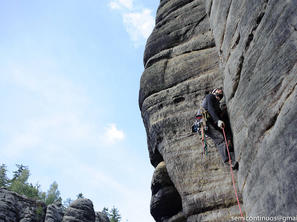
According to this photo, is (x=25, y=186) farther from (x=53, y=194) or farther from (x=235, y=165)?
(x=235, y=165)

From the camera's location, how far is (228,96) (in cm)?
811

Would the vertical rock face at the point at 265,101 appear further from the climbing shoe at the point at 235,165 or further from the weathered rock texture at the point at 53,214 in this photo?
the weathered rock texture at the point at 53,214

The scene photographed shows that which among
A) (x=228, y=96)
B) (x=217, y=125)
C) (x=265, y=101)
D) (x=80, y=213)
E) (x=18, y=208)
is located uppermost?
(x=18, y=208)

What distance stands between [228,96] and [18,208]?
1091 inches

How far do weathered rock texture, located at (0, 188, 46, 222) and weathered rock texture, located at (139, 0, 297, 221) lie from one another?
72.4 ft

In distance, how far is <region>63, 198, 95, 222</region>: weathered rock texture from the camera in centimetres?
2998

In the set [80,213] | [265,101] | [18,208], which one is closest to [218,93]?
[265,101]

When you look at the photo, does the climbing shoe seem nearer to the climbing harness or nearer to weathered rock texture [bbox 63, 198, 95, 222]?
the climbing harness

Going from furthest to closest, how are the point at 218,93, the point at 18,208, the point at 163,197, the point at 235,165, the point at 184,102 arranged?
1. the point at 18,208
2. the point at 184,102
3. the point at 163,197
4. the point at 218,93
5. the point at 235,165

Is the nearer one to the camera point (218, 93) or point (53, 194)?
point (218, 93)

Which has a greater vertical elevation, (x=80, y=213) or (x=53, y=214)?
(x=53, y=214)

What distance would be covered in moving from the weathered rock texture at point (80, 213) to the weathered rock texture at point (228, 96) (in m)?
21.8

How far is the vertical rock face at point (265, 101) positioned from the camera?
15.9 feet

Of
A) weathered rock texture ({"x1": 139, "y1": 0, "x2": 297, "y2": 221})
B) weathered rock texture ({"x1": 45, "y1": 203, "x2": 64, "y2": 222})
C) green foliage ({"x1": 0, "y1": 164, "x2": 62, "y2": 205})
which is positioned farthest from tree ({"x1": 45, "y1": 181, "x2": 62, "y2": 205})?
weathered rock texture ({"x1": 139, "y1": 0, "x2": 297, "y2": 221})
